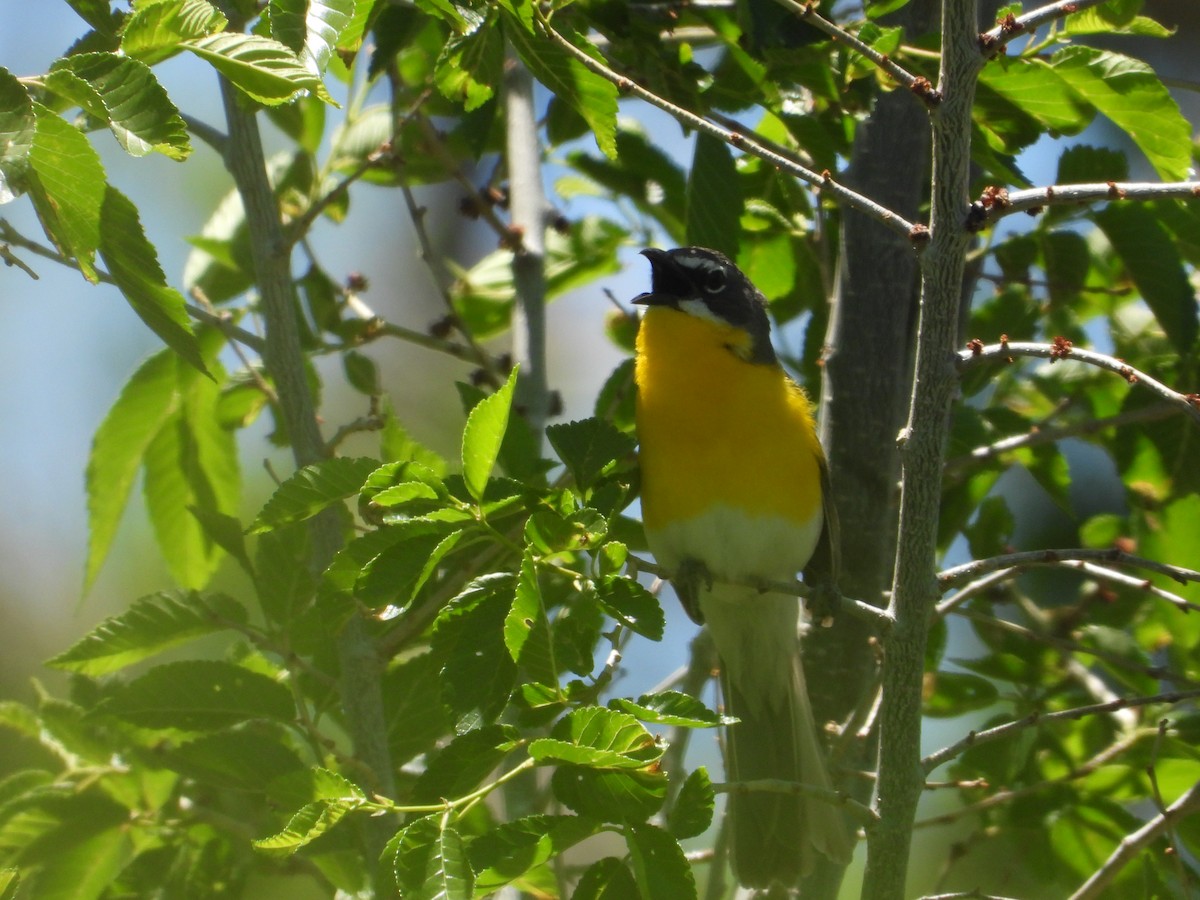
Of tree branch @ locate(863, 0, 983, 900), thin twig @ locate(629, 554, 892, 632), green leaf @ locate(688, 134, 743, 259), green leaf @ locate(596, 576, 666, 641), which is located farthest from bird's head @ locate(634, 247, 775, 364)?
green leaf @ locate(596, 576, 666, 641)

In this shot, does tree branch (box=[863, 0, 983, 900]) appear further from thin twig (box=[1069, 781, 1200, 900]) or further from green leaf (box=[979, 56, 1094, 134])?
green leaf (box=[979, 56, 1094, 134])

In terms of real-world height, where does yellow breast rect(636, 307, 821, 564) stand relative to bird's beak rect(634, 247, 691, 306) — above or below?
below

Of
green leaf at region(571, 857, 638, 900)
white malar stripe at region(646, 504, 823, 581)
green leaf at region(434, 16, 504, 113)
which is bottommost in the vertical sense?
green leaf at region(571, 857, 638, 900)

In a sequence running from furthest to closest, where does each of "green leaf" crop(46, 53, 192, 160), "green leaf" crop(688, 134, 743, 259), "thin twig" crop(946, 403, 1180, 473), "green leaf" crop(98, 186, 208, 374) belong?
"thin twig" crop(946, 403, 1180, 473), "green leaf" crop(688, 134, 743, 259), "green leaf" crop(98, 186, 208, 374), "green leaf" crop(46, 53, 192, 160)

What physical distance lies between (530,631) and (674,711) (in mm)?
274

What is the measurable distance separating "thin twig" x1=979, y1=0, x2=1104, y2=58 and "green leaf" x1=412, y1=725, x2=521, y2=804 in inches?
54.7

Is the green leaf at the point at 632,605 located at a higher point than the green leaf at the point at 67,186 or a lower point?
lower

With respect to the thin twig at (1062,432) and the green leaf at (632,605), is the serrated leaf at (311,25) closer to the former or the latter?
the green leaf at (632,605)

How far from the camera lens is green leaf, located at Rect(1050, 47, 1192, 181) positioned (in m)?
2.92

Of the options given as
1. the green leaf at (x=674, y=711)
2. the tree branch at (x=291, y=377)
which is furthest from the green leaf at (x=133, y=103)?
the green leaf at (x=674, y=711)

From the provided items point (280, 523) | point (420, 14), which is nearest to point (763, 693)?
point (280, 523)

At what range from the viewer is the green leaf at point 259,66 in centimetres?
207

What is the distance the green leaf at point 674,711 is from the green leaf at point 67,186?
113 cm

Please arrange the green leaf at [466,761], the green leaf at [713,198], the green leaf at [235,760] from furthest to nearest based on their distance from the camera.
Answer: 1. the green leaf at [713,198]
2. the green leaf at [235,760]
3. the green leaf at [466,761]
